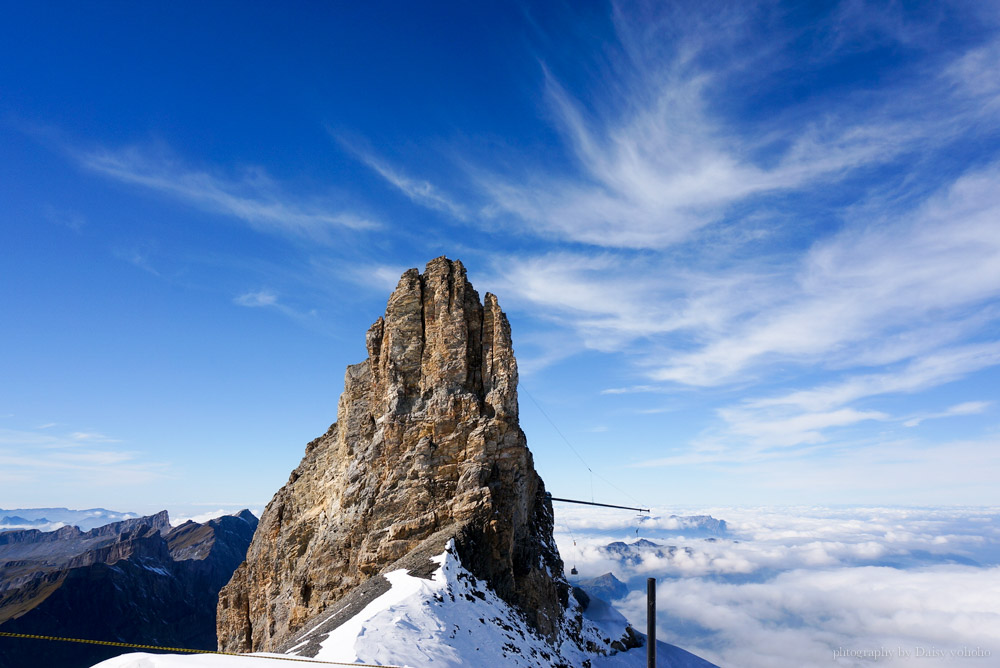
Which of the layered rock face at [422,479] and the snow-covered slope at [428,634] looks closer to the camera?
the snow-covered slope at [428,634]

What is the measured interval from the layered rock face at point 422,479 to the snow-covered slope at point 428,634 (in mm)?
2642

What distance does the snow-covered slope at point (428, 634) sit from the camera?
96.8ft

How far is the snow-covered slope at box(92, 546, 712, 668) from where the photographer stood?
96.8 feet

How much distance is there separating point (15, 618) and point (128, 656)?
249 metres

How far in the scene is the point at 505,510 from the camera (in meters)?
48.2

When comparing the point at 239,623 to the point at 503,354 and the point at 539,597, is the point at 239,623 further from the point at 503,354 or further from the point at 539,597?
the point at 503,354

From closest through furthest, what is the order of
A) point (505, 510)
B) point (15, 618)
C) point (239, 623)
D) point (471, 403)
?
point (505, 510) → point (471, 403) → point (239, 623) → point (15, 618)

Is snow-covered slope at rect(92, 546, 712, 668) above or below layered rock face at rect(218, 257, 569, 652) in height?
below

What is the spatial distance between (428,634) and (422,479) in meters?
17.0

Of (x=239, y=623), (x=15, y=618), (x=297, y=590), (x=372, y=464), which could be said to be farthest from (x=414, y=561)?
(x=15, y=618)

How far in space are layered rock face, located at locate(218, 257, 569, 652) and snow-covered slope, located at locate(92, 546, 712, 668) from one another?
264 cm

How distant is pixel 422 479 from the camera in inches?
1961

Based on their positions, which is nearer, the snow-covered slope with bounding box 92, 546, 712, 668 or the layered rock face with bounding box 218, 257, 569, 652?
the snow-covered slope with bounding box 92, 546, 712, 668

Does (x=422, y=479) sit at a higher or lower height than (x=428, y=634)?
higher
